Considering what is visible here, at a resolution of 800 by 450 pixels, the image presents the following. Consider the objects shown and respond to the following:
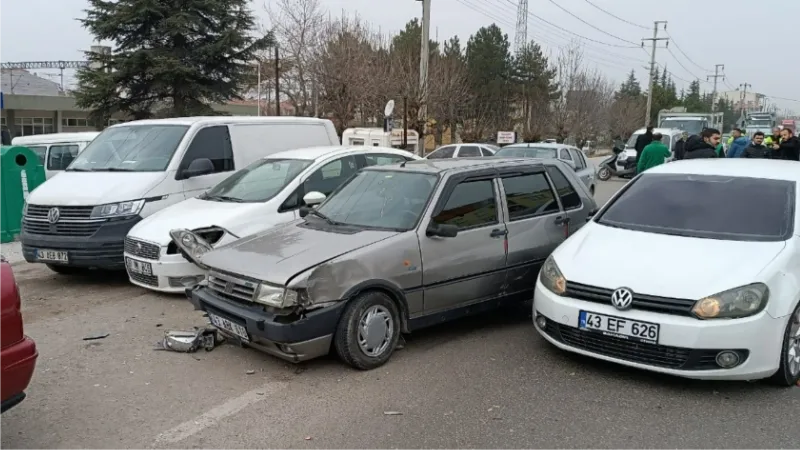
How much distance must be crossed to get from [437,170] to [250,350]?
222 centimetres

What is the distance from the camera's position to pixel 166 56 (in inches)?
1053

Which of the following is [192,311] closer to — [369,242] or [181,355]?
[181,355]

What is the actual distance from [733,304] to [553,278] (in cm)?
126

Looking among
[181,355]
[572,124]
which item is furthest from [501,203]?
[572,124]

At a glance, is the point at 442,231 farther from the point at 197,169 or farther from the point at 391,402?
the point at 197,169

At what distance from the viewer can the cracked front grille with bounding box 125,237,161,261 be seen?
22.5 ft

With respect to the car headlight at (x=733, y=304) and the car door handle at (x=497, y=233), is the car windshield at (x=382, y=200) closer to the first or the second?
the car door handle at (x=497, y=233)

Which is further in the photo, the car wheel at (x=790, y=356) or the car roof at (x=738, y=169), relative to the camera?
the car roof at (x=738, y=169)

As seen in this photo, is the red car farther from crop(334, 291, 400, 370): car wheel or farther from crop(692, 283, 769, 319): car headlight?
crop(692, 283, 769, 319): car headlight

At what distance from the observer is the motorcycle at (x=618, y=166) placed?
2605 centimetres

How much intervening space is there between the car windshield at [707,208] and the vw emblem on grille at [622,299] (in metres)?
0.97

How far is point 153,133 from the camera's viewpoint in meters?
8.65

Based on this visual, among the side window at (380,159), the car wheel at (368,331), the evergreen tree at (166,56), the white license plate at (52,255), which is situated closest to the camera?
the car wheel at (368,331)

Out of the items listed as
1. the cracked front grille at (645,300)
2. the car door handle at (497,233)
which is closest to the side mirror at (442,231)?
the car door handle at (497,233)
